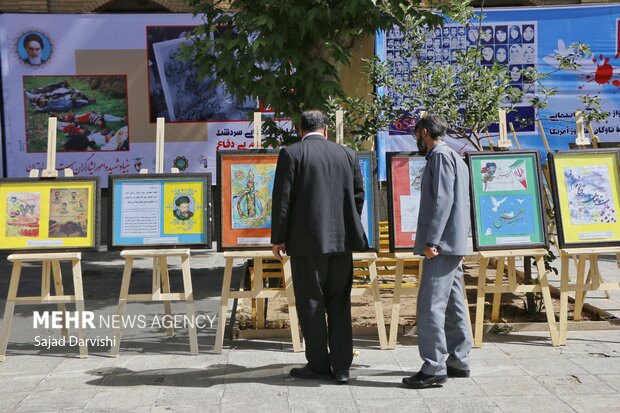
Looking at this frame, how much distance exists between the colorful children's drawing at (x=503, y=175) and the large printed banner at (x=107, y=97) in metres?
6.72

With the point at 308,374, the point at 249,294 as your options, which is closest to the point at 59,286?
the point at 249,294

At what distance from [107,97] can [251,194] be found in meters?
6.89

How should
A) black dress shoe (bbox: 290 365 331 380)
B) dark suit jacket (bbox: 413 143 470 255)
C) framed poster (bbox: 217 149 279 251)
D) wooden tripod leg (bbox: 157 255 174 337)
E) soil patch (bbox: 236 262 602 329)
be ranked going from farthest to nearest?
soil patch (bbox: 236 262 602 329) → wooden tripod leg (bbox: 157 255 174 337) → framed poster (bbox: 217 149 279 251) → black dress shoe (bbox: 290 365 331 380) → dark suit jacket (bbox: 413 143 470 255)

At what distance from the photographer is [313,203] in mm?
5746

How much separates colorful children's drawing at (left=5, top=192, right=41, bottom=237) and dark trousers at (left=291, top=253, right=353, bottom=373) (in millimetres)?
2389

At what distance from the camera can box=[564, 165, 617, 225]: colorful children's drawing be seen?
695 centimetres

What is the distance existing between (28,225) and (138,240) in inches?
35.9

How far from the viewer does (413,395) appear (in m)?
5.54

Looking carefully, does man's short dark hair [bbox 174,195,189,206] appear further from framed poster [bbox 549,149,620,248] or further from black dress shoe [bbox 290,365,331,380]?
framed poster [bbox 549,149,620,248]

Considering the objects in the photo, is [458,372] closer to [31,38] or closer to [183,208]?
[183,208]

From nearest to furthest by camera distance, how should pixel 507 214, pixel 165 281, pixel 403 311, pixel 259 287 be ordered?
1. pixel 507 214
2. pixel 259 287
3. pixel 165 281
4. pixel 403 311

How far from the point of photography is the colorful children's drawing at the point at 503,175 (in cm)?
678

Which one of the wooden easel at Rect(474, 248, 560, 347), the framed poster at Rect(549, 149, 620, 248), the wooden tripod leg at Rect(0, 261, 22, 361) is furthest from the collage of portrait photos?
the wooden tripod leg at Rect(0, 261, 22, 361)

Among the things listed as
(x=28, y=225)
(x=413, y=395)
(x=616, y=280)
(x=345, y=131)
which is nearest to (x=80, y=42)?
(x=345, y=131)
